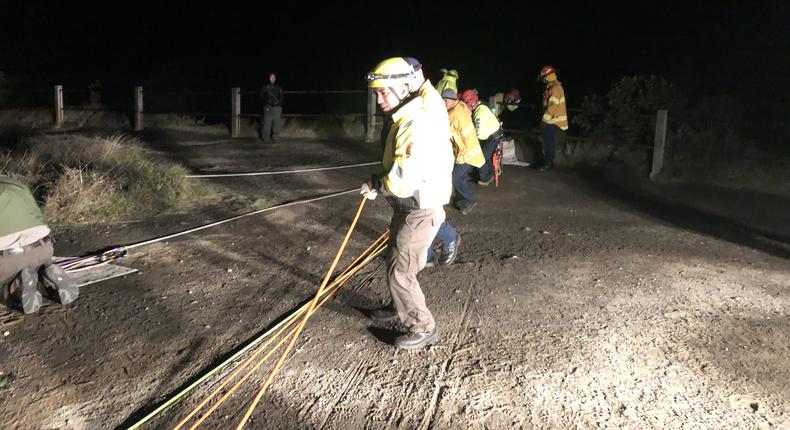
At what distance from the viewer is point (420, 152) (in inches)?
153

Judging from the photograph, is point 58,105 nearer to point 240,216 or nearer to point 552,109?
point 240,216

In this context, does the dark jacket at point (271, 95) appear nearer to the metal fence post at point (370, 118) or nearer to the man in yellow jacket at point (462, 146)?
the metal fence post at point (370, 118)

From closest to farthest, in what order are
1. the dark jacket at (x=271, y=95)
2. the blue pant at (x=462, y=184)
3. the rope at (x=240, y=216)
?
the rope at (x=240, y=216) < the blue pant at (x=462, y=184) < the dark jacket at (x=271, y=95)

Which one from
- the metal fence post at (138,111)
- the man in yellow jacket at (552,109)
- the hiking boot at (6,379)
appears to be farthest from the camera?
the metal fence post at (138,111)

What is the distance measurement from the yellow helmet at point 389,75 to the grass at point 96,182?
4.51 m

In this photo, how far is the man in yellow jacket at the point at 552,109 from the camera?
10.5m

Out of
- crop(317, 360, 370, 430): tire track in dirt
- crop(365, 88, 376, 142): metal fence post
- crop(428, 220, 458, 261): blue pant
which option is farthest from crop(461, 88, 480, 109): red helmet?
crop(365, 88, 376, 142): metal fence post

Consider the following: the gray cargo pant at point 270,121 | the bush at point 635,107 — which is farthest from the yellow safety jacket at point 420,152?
the gray cargo pant at point 270,121

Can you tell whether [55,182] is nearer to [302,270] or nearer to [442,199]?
[302,270]

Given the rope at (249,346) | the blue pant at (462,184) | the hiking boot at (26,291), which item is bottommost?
the rope at (249,346)

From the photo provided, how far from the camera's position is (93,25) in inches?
1406

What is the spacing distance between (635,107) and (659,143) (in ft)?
4.73

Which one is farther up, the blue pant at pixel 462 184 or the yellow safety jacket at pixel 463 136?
the yellow safety jacket at pixel 463 136

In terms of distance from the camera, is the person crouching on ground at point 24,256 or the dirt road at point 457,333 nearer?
the dirt road at point 457,333
